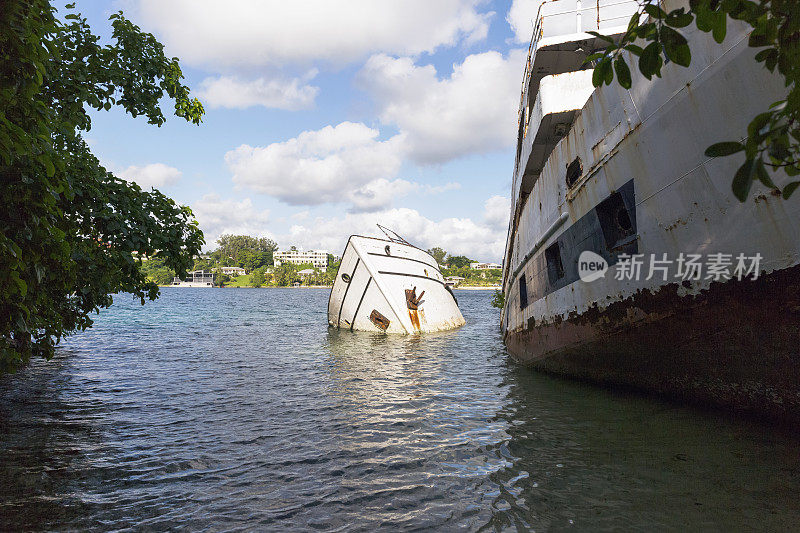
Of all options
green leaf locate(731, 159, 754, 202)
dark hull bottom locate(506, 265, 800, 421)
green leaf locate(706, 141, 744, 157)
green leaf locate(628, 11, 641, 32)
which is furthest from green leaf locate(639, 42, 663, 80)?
dark hull bottom locate(506, 265, 800, 421)

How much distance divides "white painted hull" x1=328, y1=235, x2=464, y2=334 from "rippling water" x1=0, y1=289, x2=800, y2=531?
865 cm

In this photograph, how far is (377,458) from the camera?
500 centimetres

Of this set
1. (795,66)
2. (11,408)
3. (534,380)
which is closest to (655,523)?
(795,66)

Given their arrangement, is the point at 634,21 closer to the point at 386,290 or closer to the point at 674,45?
the point at 674,45

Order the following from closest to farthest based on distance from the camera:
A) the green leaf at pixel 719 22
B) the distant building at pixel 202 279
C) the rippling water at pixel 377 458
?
the green leaf at pixel 719 22, the rippling water at pixel 377 458, the distant building at pixel 202 279

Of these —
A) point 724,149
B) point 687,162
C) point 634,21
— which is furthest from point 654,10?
point 687,162

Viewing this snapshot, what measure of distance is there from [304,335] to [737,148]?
63.0 ft

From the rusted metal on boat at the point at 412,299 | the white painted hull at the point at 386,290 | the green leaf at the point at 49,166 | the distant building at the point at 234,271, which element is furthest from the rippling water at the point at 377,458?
the distant building at the point at 234,271

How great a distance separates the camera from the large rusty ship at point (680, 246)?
451 centimetres

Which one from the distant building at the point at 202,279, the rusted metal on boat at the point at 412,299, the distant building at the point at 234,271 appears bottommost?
the rusted metal on boat at the point at 412,299

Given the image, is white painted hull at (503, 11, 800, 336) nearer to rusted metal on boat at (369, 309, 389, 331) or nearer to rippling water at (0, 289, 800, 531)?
rippling water at (0, 289, 800, 531)

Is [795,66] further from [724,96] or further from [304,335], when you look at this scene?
[304,335]

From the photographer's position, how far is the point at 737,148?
1485mm

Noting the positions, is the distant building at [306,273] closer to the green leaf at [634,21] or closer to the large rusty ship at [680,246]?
the large rusty ship at [680,246]
